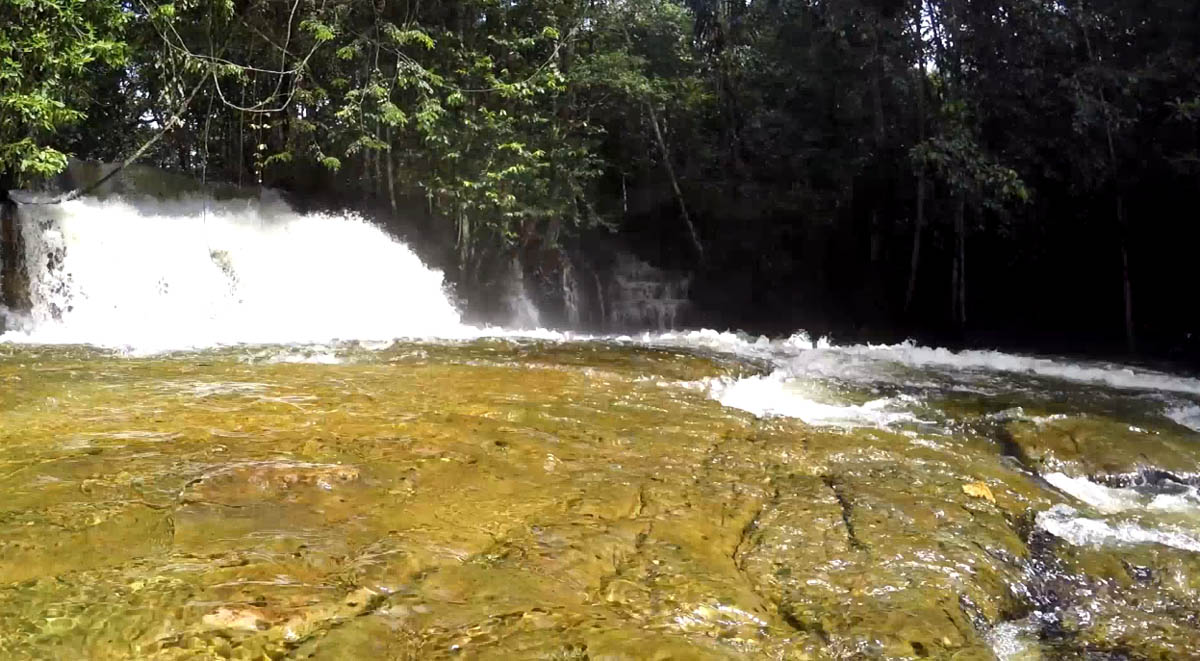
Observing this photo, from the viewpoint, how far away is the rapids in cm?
253

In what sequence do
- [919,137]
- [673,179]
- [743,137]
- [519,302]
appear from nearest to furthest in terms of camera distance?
[919,137], [743,137], [673,179], [519,302]

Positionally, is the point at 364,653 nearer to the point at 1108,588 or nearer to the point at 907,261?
the point at 1108,588

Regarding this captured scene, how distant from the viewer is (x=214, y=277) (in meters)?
11.8

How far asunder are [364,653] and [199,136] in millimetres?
18231

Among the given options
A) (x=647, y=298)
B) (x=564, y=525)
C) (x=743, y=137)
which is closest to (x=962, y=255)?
(x=743, y=137)

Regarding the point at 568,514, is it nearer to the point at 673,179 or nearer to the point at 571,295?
the point at 673,179

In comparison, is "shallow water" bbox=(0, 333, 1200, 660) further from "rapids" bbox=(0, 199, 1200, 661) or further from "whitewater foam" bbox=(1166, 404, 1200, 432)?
"whitewater foam" bbox=(1166, 404, 1200, 432)

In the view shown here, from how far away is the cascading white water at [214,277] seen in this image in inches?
416

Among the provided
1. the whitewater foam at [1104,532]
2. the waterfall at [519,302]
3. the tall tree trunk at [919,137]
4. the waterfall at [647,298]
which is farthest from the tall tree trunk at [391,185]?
the whitewater foam at [1104,532]

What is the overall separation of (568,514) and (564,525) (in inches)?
5.3

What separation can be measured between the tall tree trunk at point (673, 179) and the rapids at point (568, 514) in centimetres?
1037

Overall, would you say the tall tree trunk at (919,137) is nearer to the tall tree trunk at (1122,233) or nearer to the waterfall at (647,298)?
the tall tree trunk at (1122,233)

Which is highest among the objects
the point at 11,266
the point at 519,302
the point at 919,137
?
the point at 919,137

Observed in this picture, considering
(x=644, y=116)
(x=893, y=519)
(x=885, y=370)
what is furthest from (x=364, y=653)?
(x=644, y=116)
